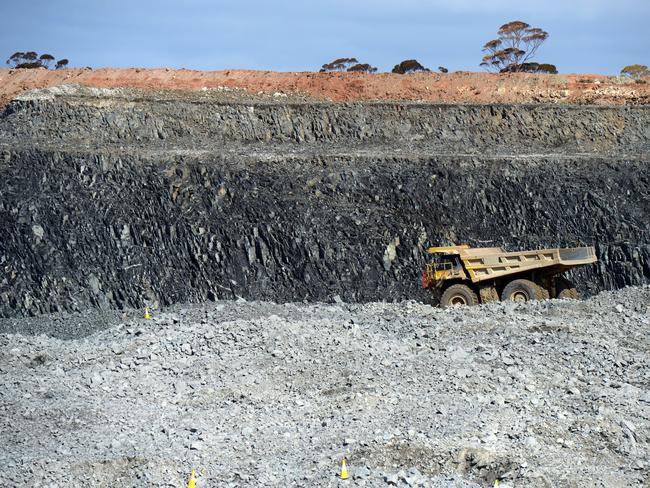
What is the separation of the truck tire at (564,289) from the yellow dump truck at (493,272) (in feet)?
1.34

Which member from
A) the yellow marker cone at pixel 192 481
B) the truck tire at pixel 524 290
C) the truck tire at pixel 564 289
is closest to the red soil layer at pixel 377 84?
the truck tire at pixel 564 289

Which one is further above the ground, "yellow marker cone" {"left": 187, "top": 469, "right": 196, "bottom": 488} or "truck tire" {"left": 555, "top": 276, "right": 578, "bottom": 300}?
"truck tire" {"left": 555, "top": 276, "right": 578, "bottom": 300}

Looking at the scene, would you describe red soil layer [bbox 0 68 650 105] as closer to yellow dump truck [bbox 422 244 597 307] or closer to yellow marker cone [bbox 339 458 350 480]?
yellow dump truck [bbox 422 244 597 307]

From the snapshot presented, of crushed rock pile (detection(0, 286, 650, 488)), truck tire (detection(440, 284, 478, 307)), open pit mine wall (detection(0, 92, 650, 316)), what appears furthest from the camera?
open pit mine wall (detection(0, 92, 650, 316))

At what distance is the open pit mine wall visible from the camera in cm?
2303

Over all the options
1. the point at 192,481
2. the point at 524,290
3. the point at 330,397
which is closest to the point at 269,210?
the point at 524,290

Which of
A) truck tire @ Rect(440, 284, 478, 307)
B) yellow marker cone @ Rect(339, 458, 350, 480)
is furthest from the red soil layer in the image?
yellow marker cone @ Rect(339, 458, 350, 480)

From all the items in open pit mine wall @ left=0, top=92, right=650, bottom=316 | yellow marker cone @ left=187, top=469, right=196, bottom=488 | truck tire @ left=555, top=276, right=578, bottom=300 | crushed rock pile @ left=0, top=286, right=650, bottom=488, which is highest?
open pit mine wall @ left=0, top=92, right=650, bottom=316

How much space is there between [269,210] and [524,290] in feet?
23.8

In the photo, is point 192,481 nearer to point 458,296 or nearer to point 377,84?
point 458,296

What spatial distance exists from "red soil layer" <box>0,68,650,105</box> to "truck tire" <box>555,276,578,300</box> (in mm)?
14349

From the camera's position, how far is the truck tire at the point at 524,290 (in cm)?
2162

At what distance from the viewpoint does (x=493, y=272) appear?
2164 cm

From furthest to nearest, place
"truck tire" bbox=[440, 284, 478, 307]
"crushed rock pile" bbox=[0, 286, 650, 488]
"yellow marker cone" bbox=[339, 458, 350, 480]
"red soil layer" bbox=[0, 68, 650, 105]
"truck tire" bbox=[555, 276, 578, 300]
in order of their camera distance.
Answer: "red soil layer" bbox=[0, 68, 650, 105], "truck tire" bbox=[555, 276, 578, 300], "truck tire" bbox=[440, 284, 478, 307], "crushed rock pile" bbox=[0, 286, 650, 488], "yellow marker cone" bbox=[339, 458, 350, 480]
